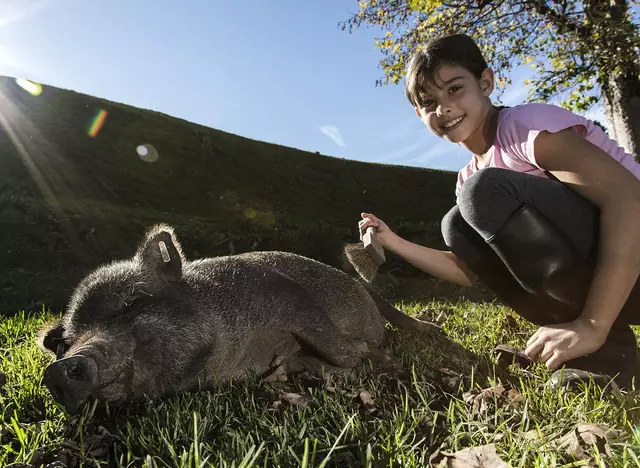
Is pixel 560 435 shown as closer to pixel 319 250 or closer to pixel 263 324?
pixel 263 324

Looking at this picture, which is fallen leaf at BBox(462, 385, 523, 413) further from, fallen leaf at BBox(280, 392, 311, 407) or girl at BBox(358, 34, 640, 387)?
fallen leaf at BBox(280, 392, 311, 407)

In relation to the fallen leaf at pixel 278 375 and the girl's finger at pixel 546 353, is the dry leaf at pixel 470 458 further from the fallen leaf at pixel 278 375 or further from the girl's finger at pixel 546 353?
the fallen leaf at pixel 278 375

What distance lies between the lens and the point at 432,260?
3.34 metres

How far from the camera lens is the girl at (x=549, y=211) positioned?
7.41 feet

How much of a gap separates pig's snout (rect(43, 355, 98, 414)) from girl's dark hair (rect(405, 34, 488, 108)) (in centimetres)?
222

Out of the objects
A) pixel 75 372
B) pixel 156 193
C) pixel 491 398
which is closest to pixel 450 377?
pixel 491 398

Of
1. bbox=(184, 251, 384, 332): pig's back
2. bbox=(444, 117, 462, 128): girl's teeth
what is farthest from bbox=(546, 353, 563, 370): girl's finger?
bbox=(444, 117, 462, 128): girl's teeth

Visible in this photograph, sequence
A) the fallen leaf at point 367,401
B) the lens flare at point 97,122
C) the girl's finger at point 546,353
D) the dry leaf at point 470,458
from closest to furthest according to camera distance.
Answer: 1. the dry leaf at point 470,458
2. the fallen leaf at point 367,401
3. the girl's finger at point 546,353
4. the lens flare at point 97,122

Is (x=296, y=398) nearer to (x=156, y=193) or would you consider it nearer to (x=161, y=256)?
(x=161, y=256)

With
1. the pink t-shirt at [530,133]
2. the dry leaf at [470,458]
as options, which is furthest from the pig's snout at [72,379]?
the pink t-shirt at [530,133]

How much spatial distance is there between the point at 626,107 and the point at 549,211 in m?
8.57

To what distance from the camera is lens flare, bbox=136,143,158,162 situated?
18031mm

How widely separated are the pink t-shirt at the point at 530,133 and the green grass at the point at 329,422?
1.14 metres

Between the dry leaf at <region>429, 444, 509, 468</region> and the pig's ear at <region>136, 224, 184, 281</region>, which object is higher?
the pig's ear at <region>136, 224, 184, 281</region>
